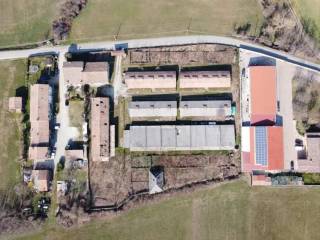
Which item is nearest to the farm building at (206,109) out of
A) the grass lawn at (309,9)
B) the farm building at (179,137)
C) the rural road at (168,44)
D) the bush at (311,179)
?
the farm building at (179,137)

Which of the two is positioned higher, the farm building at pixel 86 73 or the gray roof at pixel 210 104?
the farm building at pixel 86 73

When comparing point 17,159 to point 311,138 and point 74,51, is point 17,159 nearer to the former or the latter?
point 74,51

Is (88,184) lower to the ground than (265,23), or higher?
lower

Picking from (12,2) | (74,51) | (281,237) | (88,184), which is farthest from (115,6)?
(281,237)

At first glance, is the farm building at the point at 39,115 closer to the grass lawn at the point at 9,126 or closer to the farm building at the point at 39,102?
the farm building at the point at 39,102

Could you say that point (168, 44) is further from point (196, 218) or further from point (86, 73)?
point (196, 218)

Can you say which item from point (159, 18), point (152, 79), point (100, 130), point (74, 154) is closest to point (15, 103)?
point (74, 154)

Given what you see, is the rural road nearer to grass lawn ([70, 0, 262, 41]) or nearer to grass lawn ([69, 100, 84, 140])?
grass lawn ([70, 0, 262, 41])
